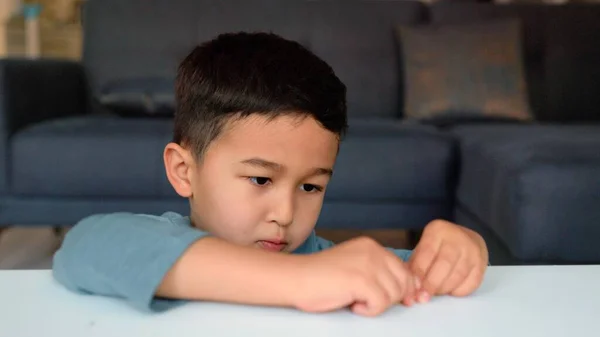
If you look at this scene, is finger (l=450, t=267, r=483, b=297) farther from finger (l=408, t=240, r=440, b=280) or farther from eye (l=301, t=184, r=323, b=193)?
eye (l=301, t=184, r=323, b=193)

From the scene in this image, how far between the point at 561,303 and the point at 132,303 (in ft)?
1.05

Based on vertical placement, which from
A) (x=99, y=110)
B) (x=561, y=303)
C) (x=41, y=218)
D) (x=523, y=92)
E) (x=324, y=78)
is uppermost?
(x=324, y=78)

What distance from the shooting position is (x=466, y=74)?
91.9 inches

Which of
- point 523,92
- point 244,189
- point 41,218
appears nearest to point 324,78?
point 244,189

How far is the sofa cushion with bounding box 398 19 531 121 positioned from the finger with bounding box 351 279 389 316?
192 cm

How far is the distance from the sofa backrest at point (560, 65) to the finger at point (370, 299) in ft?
7.23

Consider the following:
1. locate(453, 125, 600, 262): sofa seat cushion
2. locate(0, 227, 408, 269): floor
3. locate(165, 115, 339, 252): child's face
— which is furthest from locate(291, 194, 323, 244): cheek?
locate(0, 227, 408, 269): floor

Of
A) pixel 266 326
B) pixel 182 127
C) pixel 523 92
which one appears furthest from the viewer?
pixel 523 92

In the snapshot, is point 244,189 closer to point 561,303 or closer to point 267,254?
point 267,254

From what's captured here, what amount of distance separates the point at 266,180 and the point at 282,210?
0.03 metres

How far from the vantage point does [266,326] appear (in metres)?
0.44

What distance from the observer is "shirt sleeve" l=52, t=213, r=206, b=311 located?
473mm

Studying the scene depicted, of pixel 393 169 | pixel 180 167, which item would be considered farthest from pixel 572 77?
pixel 180 167

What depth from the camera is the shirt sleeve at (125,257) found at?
1.55 feet
